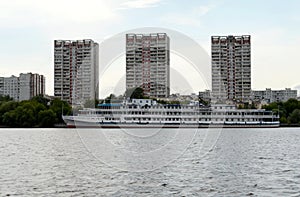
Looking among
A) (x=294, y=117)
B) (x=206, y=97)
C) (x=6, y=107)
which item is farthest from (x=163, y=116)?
(x=6, y=107)

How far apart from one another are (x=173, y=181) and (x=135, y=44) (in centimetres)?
2851

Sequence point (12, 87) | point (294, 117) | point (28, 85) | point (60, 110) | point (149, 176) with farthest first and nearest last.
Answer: point (12, 87) < point (28, 85) < point (294, 117) < point (60, 110) < point (149, 176)

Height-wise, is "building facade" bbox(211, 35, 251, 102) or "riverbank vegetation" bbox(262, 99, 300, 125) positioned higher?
"building facade" bbox(211, 35, 251, 102)

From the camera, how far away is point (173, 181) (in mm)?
23891

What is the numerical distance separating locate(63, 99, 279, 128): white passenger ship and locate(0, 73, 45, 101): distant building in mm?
80559

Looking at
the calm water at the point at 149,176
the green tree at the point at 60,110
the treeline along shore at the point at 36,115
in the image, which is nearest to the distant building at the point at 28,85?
the treeline along shore at the point at 36,115

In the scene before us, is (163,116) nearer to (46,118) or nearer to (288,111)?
(46,118)

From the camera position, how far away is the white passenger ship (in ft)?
345

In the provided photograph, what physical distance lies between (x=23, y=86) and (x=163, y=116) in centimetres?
9669

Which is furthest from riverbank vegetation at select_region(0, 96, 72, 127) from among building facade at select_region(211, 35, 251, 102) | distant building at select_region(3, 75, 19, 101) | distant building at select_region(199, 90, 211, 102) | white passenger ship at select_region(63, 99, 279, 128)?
distant building at select_region(3, 75, 19, 101)

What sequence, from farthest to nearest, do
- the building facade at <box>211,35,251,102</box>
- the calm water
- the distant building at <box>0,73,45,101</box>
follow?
Answer: the distant building at <box>0,73,45,101</box>
the building facade at <box>211,35,251,102</box>
the calm water

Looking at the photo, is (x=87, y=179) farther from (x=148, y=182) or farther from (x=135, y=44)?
(x=135, y=44)

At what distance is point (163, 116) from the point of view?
10612 centimetres

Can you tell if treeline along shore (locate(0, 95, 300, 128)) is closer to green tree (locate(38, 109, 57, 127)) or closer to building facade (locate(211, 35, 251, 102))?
green tree (locate(38, 109, 57, 127))
